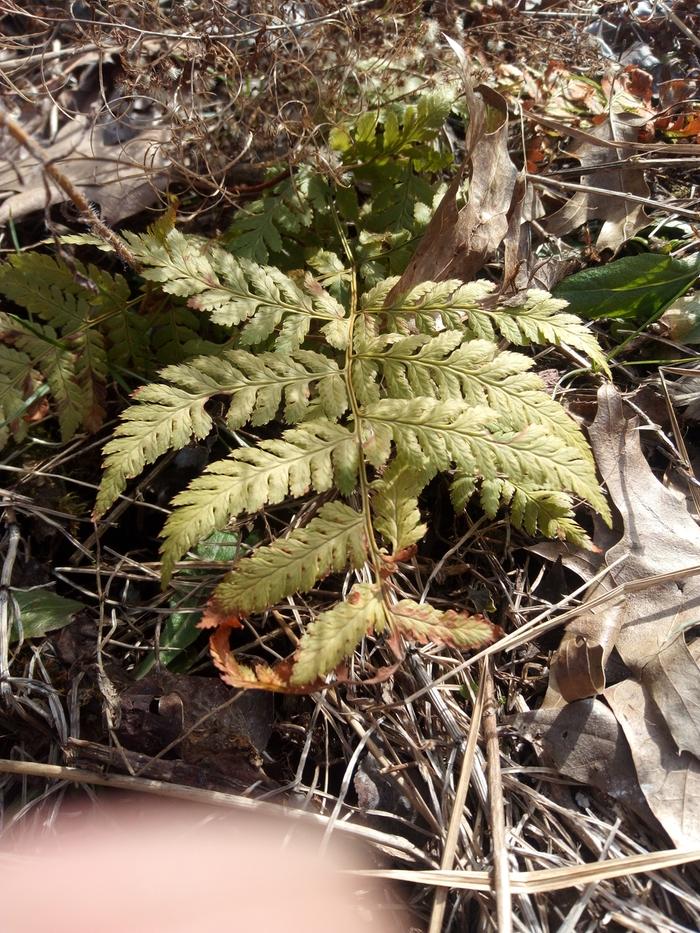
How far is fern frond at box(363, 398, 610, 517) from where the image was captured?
1.87 meters

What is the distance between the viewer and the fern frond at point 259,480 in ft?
5.66

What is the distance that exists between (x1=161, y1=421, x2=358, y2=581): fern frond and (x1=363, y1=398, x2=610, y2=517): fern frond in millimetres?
181

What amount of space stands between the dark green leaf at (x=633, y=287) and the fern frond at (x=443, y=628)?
149 cm

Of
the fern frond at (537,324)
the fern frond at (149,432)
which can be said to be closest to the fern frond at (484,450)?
the fern frond at (537,324)

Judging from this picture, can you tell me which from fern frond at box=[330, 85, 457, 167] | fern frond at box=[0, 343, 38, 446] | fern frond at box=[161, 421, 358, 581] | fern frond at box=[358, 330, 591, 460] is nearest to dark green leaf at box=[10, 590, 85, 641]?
fern frond at box=[0, 343, 38, 446]

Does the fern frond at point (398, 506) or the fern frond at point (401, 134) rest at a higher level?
the fern frond at point (401, 134)

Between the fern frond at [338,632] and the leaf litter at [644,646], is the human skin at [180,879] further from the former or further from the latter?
the leaf litter at [644,646]

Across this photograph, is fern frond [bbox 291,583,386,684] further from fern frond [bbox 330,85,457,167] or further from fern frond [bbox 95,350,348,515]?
fern frond [bbox 330,85,457,167]

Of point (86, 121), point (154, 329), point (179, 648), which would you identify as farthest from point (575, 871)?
point (86, 121)

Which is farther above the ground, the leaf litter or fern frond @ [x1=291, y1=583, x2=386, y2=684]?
fern frond @ [x1=291, y1=583, x2=386, y2=684]

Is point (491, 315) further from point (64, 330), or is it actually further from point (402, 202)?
point (64, 330)

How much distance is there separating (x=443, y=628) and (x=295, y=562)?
0.41 meters

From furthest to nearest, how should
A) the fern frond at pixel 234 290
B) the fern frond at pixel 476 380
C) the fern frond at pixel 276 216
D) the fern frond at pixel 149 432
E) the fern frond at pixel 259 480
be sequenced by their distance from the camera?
the fern frond at pixel 276 216
the fern frond at pixel 234 290
the fern frond at pixel 476 380
the fern frond at pixel 149 432
the fern frond at pixel 259 480

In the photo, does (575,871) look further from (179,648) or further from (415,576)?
(179,648)
